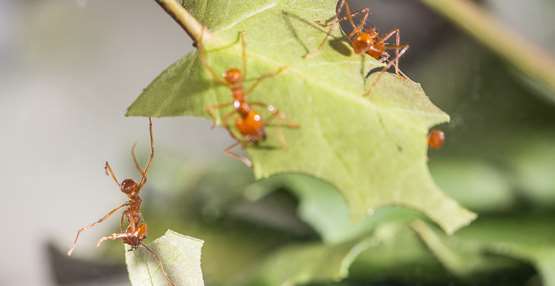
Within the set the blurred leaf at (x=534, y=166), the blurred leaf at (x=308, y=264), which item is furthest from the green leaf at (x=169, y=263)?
the blurred leaf at (x=534, y=166)

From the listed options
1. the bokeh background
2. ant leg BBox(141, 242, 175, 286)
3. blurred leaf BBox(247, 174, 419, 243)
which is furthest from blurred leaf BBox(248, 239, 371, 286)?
ant leg BBox(141, 242, 175, 286)

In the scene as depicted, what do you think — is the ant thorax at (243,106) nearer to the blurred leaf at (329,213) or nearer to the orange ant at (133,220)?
the orange ant at (133,220)

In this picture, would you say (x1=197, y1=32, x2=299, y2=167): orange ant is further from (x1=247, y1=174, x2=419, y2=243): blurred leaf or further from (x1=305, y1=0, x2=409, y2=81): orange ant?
(x1=247, y1=174, x2=419, y2=243): blurred leaf

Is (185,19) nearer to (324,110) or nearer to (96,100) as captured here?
(324,110)

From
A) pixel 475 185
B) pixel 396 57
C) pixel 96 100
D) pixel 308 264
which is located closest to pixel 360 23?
pixel 396 57

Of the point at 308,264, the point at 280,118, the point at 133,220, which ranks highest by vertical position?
the point at 280,118

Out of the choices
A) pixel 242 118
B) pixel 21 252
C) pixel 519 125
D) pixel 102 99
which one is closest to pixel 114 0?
pixel 102 99
